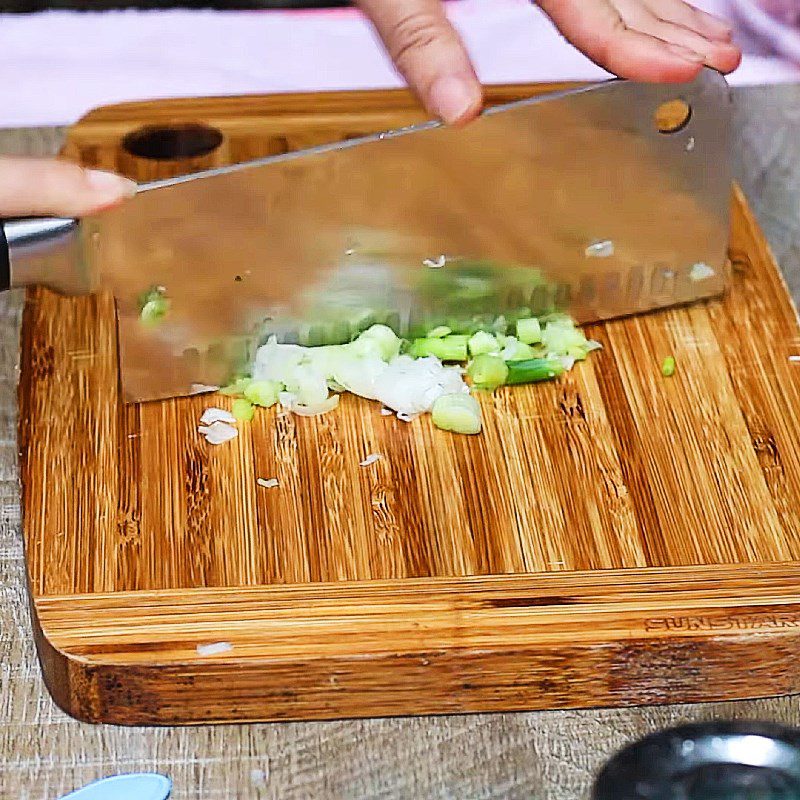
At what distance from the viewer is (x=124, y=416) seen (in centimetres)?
125

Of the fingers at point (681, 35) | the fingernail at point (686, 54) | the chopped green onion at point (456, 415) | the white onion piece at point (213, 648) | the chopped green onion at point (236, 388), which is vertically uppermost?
the fingers at point (681, 35)

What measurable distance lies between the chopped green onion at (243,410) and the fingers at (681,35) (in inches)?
21.3

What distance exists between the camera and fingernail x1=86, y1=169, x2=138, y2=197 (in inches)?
44.3

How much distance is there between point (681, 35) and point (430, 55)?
0.25 meters

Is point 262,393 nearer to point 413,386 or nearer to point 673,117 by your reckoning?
point 413,386

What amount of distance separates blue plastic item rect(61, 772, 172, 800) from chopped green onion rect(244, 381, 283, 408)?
1.29ft

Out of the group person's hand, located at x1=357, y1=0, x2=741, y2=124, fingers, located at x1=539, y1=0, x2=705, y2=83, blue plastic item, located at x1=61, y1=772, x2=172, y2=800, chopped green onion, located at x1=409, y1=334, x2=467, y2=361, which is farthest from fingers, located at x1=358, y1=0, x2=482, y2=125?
blue plastic item, located at x1=61, y1=772, x2=172, y2=800

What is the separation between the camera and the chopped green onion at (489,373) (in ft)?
4.20

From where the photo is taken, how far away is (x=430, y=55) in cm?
130

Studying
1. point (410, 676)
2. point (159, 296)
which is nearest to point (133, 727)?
point (410, 676)

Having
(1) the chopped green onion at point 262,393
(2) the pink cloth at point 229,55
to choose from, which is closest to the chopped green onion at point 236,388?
A: (1) the chopped green onion at point 262,393

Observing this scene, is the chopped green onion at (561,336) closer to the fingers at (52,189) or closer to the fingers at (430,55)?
the fingers at (430,55)

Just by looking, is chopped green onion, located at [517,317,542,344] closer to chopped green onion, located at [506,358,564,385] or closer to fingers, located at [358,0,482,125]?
chopped green onion, located at [506,358,564,385]

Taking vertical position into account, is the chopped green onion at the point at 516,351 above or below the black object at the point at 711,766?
above
